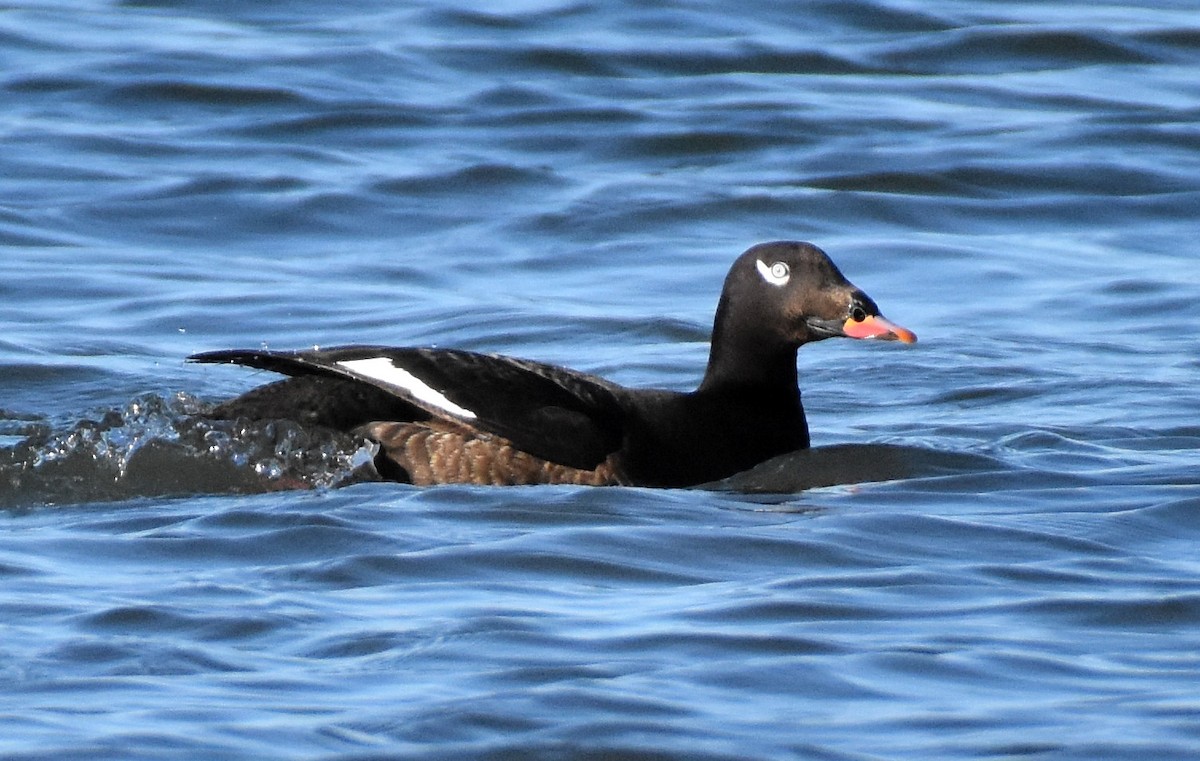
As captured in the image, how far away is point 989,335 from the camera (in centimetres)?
1109

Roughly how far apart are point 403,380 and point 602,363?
2.94 metres

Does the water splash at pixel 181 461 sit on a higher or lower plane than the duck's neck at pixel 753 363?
lower

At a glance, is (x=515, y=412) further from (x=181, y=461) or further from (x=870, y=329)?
(x=870, y=329)

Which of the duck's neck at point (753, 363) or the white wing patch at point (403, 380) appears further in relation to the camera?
the duck's neck at point (753, 363)

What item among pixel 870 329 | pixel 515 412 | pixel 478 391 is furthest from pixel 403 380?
pixel 870 329

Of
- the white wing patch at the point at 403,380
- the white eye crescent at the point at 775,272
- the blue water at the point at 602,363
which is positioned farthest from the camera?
the white eye crescent at the point at 775,272

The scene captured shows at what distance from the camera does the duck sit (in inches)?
303

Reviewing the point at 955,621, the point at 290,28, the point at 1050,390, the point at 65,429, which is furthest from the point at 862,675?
the point at 290,28

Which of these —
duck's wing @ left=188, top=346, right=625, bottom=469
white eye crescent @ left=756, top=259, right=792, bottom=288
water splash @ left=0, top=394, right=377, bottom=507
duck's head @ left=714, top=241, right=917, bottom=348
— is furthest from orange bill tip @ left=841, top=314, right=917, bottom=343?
water splash @ left=0, top=394, right=377, bottom=507

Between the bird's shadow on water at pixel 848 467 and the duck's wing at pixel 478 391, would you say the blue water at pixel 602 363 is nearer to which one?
the bird's shadow on water at pixel 848 467

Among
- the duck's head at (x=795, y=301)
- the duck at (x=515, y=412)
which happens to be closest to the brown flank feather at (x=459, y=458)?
the duck at (x=515, y=412)

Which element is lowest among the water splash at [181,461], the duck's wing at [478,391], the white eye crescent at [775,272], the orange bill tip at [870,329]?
the water splash at [181,461]

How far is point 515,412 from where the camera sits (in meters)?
7.72

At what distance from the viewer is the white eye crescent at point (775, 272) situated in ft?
26.9
